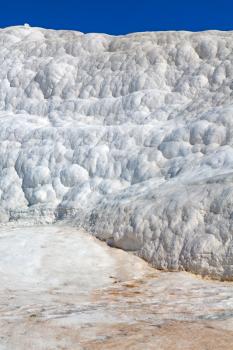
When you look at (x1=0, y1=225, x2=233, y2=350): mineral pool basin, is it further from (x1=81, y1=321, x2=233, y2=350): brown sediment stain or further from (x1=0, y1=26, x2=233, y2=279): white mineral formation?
(x1=0, y1=26, x2=233, y2=279): white mineral formation

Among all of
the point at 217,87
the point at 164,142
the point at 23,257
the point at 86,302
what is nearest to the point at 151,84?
the point at 217,87

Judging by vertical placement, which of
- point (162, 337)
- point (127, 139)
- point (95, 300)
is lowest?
point (95, 300)

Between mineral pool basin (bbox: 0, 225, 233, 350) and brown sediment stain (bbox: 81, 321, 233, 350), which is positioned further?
mineral pool basin (bbox: 0, 225, 233, 350)

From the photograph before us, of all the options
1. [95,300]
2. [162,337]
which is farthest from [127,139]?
[162,337]

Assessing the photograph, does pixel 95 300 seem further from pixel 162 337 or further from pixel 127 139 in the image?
pixel 127 139

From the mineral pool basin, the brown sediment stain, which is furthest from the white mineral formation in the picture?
the brown sediment stain

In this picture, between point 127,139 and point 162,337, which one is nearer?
point 162,337

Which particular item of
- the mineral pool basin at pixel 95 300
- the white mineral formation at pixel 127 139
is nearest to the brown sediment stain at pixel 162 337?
the mineral pool basin at pixel 95 300
